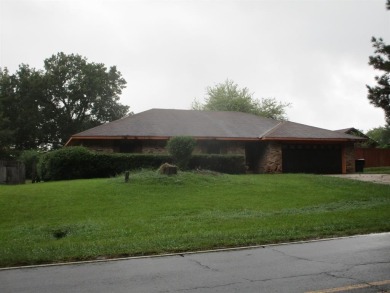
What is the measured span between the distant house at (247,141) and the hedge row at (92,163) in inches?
129

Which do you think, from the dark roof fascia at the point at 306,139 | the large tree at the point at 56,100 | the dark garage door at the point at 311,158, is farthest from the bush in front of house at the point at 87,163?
the large tree at the point at 56,100

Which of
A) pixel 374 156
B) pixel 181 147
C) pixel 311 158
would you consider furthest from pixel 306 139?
pixel 374 156

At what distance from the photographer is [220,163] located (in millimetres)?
24969

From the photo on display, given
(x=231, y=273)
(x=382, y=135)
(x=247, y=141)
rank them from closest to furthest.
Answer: (x=231, y=273), (x=247, y=141), (x=382, y=135)

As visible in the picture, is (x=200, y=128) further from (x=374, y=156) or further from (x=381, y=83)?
(x=374, y=156)

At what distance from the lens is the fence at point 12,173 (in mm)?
24344

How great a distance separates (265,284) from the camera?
222 inches

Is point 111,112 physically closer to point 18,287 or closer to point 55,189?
point 55,189

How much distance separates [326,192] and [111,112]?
42.7 meters

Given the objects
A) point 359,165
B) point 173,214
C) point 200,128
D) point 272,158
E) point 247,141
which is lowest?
point 173,214

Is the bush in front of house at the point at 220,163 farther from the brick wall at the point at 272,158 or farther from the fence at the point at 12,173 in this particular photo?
the fence at the point at 12,173

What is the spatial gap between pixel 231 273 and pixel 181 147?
1623 cm

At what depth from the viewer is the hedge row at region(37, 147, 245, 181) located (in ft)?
72.9

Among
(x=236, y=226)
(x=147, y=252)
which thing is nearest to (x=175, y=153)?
(x=236, y=226)
